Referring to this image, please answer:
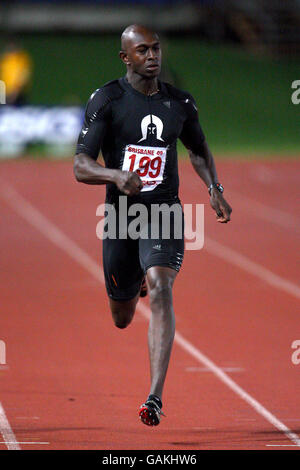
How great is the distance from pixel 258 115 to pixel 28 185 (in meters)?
10.6

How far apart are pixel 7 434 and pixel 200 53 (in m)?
28.6

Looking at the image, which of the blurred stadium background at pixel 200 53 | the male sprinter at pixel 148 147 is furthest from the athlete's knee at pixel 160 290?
the blurred stadium background at pixel 200 53

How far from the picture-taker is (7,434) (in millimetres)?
5422

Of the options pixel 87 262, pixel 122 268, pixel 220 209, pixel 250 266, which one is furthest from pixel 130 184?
pixel 87 262

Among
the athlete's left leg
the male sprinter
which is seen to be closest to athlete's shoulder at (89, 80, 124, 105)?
the male sprinter

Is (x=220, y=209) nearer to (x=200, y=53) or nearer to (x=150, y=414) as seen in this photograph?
(x=150, y=414)

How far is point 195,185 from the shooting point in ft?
67.9

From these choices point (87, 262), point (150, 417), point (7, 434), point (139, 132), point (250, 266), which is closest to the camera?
point (150, 417)

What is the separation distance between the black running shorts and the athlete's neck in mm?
670

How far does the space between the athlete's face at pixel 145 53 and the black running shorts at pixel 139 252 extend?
0.79m

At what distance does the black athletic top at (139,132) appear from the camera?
5.69m

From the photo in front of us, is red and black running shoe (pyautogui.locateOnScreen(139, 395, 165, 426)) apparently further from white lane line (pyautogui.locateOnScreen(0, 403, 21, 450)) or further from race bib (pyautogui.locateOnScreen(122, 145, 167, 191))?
race bib (pyautogui.locateOnScreen(122, 145, 167, 191))

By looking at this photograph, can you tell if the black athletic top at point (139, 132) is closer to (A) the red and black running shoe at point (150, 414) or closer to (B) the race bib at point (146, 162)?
(B) the race bib at point (146, 162)

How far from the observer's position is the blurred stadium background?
28609mm
